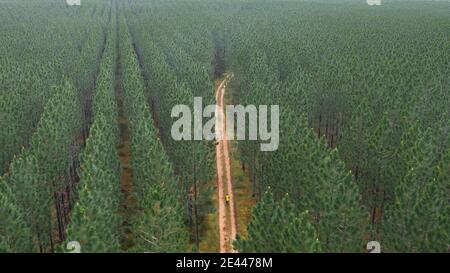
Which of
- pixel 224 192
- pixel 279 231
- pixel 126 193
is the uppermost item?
pixel 279 231

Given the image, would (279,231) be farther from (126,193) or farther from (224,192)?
(126,193)

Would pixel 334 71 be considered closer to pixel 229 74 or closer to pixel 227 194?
pixel 227 194

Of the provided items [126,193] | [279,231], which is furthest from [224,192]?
[279,231]

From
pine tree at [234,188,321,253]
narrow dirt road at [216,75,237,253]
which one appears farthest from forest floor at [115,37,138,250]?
pine tree at [234,188,321,253]

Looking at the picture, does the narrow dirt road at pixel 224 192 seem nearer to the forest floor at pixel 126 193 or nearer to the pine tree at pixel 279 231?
the forest floor at pixel 126 193

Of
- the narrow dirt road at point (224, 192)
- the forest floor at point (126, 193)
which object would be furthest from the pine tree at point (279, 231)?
the forest floor at point (126, 193)

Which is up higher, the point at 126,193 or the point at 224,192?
the point at 126,193

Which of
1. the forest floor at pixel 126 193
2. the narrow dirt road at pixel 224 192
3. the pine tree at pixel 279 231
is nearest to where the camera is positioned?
the pine tree at pixel 279 231

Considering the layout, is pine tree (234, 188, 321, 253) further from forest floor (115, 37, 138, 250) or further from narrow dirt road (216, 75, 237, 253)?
forest floor (115, 37, 138, 250)

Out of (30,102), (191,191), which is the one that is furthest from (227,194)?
(30,102)
